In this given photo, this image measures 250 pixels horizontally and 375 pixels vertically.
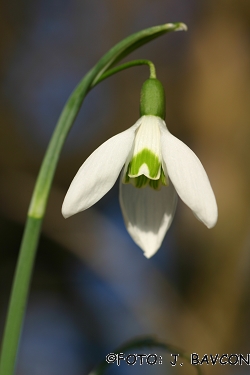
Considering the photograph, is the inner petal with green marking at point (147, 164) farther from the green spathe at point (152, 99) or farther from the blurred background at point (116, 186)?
the blurred background at point (116, 186)

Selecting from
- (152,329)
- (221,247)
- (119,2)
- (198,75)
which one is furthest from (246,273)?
(119,2)

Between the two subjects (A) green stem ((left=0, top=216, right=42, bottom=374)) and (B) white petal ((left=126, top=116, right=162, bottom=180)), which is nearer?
(A) green stem ((left=0, top=216, right=42, bottom=374))

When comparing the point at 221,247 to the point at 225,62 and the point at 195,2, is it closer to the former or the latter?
the point at 225,62

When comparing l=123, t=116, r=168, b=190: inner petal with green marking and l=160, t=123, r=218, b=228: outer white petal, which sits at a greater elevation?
l=123, t=116, r=168, b=190: inner petal with green marking

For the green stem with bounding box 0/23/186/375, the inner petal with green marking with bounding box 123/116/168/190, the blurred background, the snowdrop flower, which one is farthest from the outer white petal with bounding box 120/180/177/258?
the blurred background

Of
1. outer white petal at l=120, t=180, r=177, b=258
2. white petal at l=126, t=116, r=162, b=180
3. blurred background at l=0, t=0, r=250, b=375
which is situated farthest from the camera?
blurred background at l=0, t=0, r=250, b=375

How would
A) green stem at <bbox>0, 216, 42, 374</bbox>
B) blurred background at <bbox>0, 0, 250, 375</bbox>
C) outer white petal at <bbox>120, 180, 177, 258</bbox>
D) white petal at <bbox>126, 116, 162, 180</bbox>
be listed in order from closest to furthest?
green stem at <bbox>0, 216, 42, 374</bbox> → white petal at <bbox>126, 116, 162, 180</bbox> → outer white petal at <bbox>120, 180, 177, 258</bbox> → blurred background at <bbox>0, 0, 250, 375</bbox>

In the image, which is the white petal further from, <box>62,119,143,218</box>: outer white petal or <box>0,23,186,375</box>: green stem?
<box>0,23,186,375</box>: green stem

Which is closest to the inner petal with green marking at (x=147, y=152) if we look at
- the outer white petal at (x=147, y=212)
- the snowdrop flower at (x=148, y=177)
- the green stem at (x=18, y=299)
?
the snowdrop flower at (x=148, y=177)
